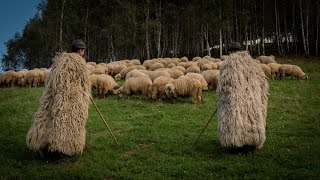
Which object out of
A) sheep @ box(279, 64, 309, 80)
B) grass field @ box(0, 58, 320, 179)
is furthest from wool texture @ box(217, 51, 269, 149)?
sheep @ box(279, 64, 309, 80)

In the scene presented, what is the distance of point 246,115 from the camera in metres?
9.91

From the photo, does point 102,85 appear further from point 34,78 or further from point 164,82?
point 34,78

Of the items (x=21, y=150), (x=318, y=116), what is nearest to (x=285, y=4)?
(x=318, y=116)

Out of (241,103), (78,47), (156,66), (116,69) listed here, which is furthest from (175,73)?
(241,103)

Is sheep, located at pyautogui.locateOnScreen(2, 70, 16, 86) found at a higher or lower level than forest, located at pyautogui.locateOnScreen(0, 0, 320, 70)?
lower

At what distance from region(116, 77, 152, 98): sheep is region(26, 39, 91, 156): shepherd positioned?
819cm

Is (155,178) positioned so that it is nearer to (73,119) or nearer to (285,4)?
(73,119)

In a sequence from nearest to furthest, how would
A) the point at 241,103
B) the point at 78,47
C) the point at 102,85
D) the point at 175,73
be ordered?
the point at 241,103
the point at 78,47
the point at 102,85
the point at 175,73

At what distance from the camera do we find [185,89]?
17.3 meters

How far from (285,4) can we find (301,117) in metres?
35.4

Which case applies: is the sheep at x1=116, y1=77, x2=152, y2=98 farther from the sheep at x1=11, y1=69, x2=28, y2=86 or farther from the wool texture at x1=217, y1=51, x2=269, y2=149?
the sheep at x1=11, y1=69, x2=28, y2=86

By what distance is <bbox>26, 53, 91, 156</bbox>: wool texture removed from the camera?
372 inches

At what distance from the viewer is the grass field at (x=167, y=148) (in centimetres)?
897

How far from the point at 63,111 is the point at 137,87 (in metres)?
8.96
